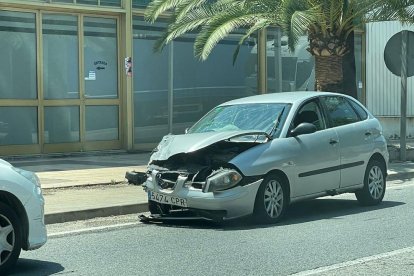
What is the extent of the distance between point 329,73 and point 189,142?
7.93 metres

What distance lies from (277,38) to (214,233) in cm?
1309

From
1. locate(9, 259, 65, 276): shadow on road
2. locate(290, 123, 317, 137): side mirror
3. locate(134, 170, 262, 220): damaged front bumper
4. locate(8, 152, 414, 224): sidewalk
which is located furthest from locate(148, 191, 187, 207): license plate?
locate(9, 259, 65, 276): shadow on road

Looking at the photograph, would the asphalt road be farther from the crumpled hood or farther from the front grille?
the crumpled hood

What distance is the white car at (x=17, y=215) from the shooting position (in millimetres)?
6699

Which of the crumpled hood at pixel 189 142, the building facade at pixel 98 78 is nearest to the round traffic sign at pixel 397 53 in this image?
the building facade at pixel 98 78

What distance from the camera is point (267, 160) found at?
30.2 feet

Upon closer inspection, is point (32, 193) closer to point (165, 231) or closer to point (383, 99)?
point (165, 231)

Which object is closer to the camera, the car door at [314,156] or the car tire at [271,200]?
the car tire at [271,200]

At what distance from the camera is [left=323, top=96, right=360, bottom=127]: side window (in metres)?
10.6

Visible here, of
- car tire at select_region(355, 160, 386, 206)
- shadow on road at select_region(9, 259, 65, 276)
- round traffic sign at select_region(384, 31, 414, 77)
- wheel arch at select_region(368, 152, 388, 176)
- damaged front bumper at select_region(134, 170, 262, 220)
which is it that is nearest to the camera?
shadow on road at select_region(9, 259, 65, 276)

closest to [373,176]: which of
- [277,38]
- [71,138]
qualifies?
[71,138]

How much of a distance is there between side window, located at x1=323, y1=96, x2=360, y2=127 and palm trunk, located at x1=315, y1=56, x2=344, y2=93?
17.9 ft

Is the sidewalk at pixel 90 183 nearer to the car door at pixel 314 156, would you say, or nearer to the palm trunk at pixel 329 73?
the palm trunk at pixel 329 73

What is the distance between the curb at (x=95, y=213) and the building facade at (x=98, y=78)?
6.47 meters
